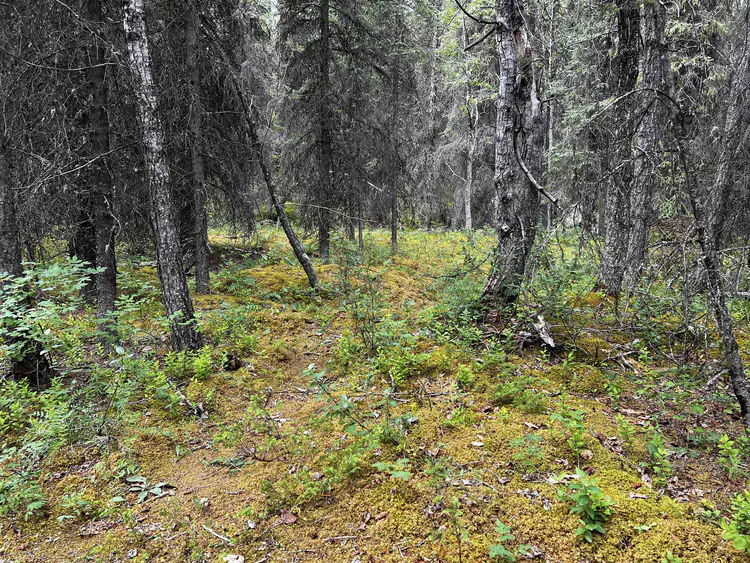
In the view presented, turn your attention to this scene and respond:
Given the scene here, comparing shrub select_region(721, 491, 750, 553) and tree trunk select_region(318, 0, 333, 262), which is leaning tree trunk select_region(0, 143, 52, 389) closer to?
shrub select_region(721, 491, 750, 553)

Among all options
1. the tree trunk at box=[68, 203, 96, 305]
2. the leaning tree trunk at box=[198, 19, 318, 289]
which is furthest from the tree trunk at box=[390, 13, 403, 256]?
the tree trunk at box=[68, 203, 96, 305]

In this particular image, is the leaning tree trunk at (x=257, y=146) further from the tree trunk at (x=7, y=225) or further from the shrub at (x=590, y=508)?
the shrub at (x=590, y=508)

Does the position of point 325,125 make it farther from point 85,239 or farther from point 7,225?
point 7,225

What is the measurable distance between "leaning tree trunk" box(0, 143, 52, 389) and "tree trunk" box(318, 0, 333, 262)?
620cm

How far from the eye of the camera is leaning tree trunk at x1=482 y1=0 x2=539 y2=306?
4.90 meters

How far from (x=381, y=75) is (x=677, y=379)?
10.0 meters

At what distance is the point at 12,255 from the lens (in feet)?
14.6

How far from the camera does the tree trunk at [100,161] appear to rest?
215 inches

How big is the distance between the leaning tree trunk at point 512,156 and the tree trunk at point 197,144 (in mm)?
5571

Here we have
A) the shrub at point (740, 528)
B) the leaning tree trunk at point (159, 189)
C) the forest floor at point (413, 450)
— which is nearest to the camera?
the shrub at point (740, 528)

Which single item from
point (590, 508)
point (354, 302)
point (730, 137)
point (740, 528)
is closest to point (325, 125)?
point (354, 302)

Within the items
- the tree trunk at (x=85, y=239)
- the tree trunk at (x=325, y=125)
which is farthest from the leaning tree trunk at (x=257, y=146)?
the tree trunk at (x=85, y=239)

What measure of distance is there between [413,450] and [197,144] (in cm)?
708

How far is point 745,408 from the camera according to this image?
313cm
